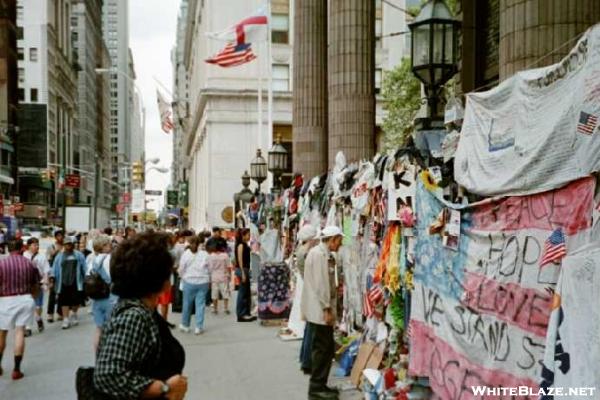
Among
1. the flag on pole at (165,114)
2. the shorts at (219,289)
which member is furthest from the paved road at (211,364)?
the flag on pole at (165,114)

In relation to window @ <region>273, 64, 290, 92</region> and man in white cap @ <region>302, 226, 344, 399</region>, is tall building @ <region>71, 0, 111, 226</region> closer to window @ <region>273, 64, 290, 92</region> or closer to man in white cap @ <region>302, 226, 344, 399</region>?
window @ <region>273, 64, 290, 92</region>

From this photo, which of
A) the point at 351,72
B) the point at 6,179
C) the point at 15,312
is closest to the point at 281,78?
the point at 351,72

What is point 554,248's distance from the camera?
15.5 feet

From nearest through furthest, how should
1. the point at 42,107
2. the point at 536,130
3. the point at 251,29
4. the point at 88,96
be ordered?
the point at 536,130 → the point at 251,29 → the point at 42,107 → the point at 88,96

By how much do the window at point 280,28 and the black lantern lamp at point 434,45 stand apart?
42.6 m

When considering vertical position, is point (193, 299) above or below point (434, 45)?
below

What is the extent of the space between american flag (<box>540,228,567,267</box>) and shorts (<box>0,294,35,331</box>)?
7.83 meters

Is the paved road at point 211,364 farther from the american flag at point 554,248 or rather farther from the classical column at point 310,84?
the classical column at point 310,84

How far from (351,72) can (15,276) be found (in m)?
8.96

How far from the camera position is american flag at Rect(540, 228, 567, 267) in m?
4.65

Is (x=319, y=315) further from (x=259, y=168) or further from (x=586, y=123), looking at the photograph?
Result: (x=259, y=168)

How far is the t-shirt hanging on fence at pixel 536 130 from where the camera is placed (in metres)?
4.49

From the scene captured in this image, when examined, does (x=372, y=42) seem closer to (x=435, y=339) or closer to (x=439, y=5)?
(x=439, y=5)

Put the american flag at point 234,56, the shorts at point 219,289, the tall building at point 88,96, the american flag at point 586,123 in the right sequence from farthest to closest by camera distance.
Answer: the tall building at point 88,96
the american flag at point 234,56
the shorts at point 219,289
the american flag at point 586,123
